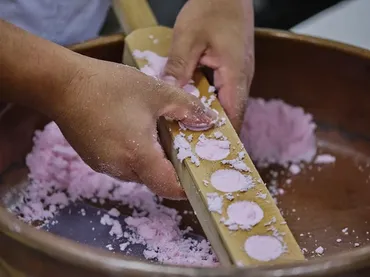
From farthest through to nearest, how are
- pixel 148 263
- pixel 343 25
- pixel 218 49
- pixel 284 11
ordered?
pixel 284 11, pixel 343 25, pixel 218 49, pixel 148 263

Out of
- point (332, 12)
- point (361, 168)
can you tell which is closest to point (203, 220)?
point (361, 168)

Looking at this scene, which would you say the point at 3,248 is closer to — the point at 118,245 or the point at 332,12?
the point at 118,245

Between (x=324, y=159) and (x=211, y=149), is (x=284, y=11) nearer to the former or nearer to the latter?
(x=324, y=159)

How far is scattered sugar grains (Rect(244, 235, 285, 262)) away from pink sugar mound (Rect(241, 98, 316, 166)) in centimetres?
23

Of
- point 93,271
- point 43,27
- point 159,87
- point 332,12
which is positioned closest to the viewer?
point 93,271

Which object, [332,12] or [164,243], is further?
[332,12]

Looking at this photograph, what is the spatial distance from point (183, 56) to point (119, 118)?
0.14 m

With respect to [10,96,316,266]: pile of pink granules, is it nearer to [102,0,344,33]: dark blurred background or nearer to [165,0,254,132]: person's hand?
[165,0,254,132]: person's hand

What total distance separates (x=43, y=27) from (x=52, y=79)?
0.71ft

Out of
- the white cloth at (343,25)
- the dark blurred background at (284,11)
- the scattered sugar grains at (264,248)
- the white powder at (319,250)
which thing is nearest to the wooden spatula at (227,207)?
the scattered sugar grains at (264,248)

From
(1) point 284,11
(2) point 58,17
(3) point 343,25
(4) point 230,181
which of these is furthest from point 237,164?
(1) point 284,11

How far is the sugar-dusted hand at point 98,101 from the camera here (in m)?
0.40

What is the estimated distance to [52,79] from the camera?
413mm

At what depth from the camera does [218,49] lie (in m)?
0.56
